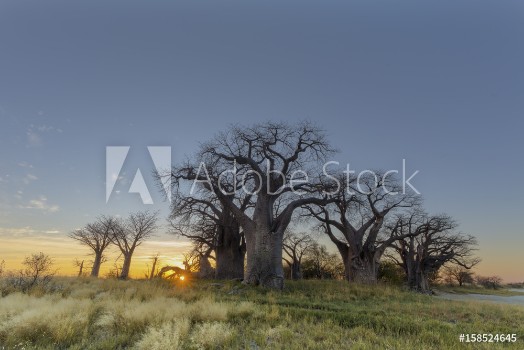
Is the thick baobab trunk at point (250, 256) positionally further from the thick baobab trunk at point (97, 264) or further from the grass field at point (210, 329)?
the thick baobab trunk at point (97, 264)

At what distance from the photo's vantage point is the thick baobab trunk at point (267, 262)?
611 inches

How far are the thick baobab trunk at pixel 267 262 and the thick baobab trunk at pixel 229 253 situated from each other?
722 centimetres

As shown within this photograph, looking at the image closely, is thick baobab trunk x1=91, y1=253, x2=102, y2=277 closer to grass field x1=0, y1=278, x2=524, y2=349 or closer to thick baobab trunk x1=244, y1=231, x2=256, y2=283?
thick baobab trunk x1=244, y1=231, x2=256, y2=283

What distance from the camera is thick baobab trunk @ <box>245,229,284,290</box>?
15508 millimetres

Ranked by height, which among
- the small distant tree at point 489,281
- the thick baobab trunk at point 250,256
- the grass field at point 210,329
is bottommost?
the small distant tree at point 489,281

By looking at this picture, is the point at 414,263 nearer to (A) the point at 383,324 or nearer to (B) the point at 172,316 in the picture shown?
(A) the point at 383,324

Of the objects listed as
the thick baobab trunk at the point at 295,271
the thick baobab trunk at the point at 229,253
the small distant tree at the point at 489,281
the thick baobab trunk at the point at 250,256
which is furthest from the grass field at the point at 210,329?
the small distant tree at the point at 489,281

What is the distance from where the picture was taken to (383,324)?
23.6ft

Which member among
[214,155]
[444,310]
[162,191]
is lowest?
[444,310]

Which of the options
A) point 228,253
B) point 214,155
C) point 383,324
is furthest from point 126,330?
point 228,253

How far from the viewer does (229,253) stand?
23.3 m

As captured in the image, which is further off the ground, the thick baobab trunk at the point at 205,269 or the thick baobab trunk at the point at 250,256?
the thick baobab trunk at the point at 250,256

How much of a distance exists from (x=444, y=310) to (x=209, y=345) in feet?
29.3

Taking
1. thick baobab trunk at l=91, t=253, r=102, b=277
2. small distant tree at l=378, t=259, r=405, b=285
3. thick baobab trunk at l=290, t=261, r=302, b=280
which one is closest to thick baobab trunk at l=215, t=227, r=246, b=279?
thick baobab trunk at l=290, t=261, r=302, b=280
